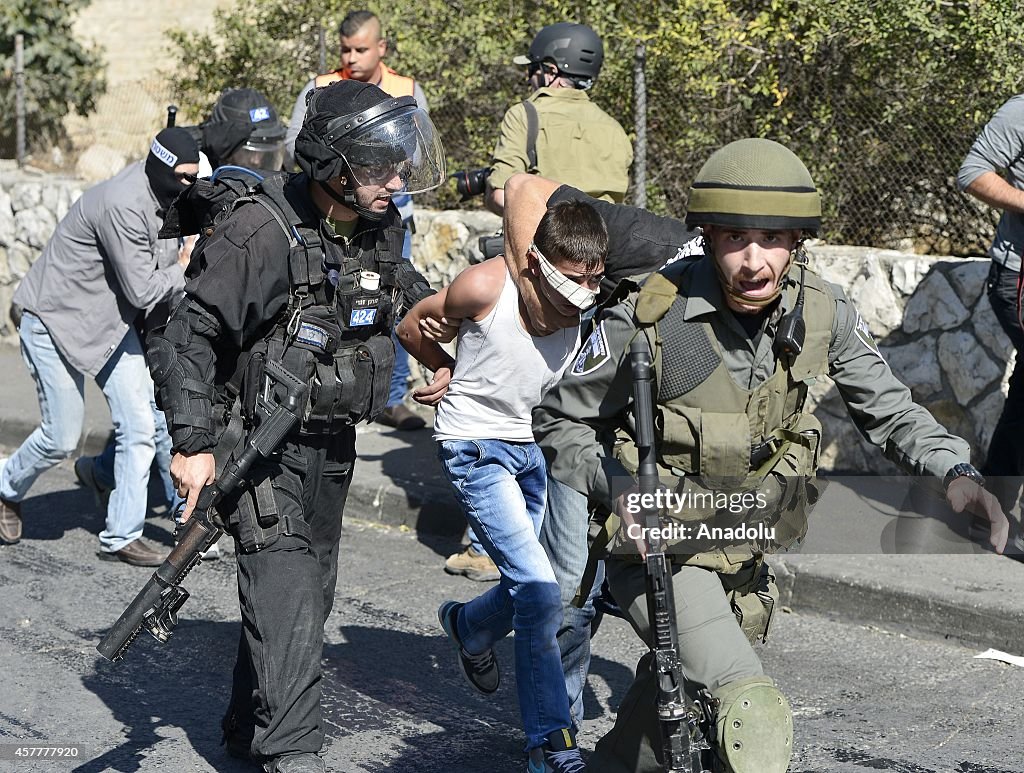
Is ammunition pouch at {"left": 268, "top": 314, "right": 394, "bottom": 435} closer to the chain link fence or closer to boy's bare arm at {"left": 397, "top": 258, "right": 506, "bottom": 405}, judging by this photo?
boy's bare arm at {"left": 397, "top": 258, "right": 506, "bottom": 405}

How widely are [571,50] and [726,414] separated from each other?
3.44 m

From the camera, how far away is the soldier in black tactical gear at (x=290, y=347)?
371cm

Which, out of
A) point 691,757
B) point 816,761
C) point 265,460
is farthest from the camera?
point 816,761

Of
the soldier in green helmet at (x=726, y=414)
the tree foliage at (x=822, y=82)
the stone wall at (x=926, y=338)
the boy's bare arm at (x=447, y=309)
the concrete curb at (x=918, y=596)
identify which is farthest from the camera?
the tree foliage at (x=822, y=82)

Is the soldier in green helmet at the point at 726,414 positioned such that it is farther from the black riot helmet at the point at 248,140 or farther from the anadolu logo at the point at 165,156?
the anadolu logo at the point at 165,156

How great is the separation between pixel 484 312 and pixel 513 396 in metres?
0.27

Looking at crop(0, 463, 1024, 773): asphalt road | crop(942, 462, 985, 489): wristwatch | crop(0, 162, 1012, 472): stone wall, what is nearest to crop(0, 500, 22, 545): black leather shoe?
crop(0, 463, 1024, 773): asphalt road

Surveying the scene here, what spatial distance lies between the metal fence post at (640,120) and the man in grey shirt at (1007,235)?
241 cm

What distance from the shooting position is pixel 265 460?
12.6 feet

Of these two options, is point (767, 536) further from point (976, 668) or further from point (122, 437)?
point (122, 437)

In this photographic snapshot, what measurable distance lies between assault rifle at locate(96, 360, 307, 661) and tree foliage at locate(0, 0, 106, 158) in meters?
16.0

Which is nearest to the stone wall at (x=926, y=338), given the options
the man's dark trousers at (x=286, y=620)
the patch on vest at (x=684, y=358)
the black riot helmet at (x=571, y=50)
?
the black riot helmet at (x=571, y=50)

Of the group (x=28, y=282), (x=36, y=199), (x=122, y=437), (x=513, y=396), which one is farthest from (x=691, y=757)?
(x=36, y=199)

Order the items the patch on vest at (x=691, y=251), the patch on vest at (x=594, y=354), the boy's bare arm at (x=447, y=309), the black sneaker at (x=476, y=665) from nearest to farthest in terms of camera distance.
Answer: the patch on vest at (x=594, y=354)
the patch on vest at (x=691, y=251)
the boy's bare arm at (x=447, y=309)
the black sneaker at (x=476, y=665)
